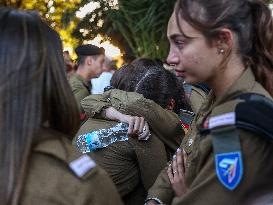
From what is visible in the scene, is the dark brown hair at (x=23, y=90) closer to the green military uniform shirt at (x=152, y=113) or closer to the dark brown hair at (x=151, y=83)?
the green military uniform shirt at (x=152, y=113)

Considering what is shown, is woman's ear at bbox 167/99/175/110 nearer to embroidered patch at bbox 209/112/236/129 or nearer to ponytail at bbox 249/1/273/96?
ponytail at bbox 249/1/273/96

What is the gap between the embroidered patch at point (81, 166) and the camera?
1.51 m

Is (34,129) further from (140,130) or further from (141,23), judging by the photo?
(141,23)

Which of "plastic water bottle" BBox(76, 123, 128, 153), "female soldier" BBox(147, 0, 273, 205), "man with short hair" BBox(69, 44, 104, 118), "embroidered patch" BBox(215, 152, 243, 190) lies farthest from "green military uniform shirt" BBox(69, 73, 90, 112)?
"embroidered patch" BBox(215, 152, 243, 190)

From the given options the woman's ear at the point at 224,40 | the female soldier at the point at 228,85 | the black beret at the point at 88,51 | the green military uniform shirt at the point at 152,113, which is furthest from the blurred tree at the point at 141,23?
the woman's ear at the point at 224,40

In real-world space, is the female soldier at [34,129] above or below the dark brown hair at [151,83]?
above

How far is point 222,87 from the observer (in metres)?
1.99

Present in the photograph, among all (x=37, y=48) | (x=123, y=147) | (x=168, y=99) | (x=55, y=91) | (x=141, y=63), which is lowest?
(x=123, y=147)

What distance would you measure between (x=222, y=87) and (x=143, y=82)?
1.29 meters

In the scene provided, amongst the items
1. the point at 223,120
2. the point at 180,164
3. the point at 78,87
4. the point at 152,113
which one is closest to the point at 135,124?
the point at 152,113

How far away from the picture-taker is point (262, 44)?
1959 millimetres

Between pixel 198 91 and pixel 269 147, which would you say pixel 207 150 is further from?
pixel 198 91

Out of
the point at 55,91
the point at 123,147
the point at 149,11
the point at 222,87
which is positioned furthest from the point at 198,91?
the point at 149,11

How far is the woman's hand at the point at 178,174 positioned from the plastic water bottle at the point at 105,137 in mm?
801
